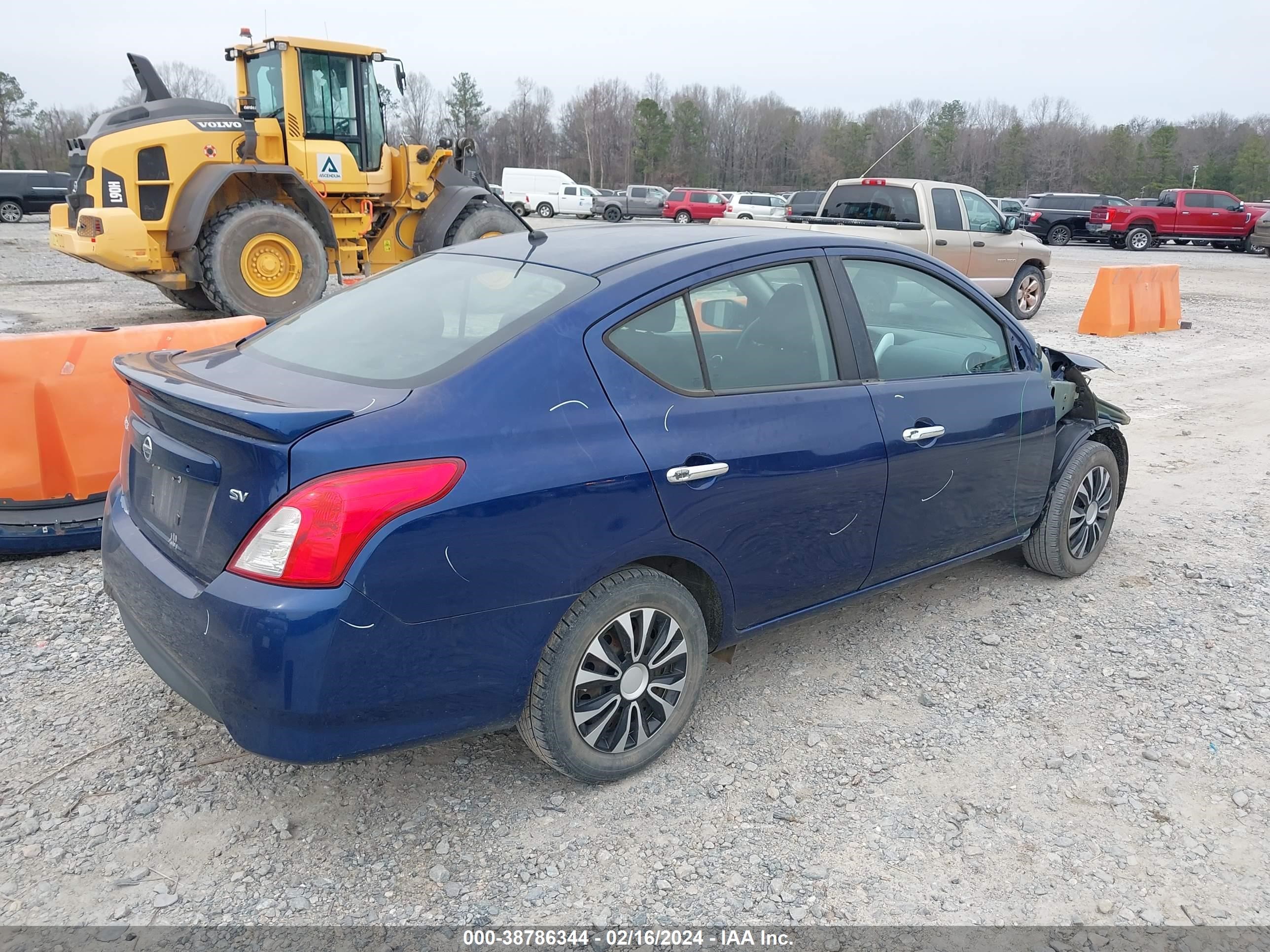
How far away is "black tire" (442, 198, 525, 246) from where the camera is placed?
12.3m

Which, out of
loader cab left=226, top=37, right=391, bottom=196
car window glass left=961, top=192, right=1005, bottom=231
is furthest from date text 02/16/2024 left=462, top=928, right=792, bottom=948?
car window glass left=961, top=192, right=1005, bottom=231

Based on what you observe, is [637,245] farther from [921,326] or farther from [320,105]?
[320,105]

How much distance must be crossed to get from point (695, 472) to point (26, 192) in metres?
36.5

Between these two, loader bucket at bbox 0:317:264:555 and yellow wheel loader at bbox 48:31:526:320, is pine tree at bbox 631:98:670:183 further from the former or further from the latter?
loader bucket at bbox 0:317:264:555

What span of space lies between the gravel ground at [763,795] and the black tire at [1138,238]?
107 feet

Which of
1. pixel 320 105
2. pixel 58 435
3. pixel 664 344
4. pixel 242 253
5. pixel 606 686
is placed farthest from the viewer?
pixel 320 105

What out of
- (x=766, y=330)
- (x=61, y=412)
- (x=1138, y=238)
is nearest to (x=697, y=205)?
(x=1138, y=238)

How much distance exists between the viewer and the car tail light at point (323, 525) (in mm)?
2383

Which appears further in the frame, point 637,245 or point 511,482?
point 637,245

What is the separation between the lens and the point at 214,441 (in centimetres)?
257

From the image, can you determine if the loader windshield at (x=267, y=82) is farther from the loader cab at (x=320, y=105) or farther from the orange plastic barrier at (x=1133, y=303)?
the orange plastic barrier at (x=1133, y=303)

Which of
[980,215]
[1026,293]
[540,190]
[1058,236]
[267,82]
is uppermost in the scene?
[540,190]

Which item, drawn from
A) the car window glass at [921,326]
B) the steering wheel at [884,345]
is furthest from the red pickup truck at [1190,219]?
the steering wheel at [884,345]

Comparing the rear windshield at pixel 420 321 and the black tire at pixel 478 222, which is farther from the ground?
the black tire at pixel 478 222
